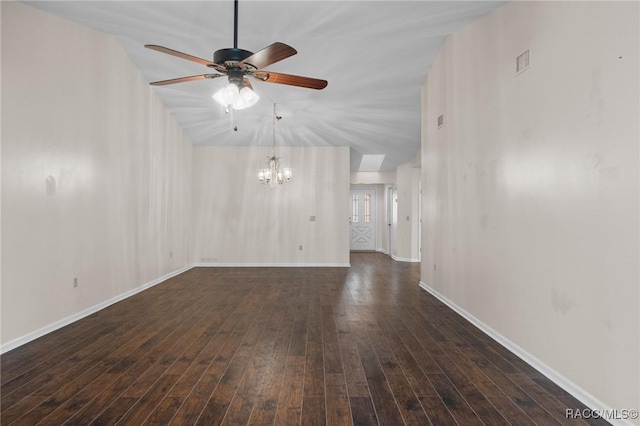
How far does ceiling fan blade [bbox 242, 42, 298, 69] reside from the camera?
247 cm

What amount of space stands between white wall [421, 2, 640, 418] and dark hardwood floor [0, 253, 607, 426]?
1.00ft

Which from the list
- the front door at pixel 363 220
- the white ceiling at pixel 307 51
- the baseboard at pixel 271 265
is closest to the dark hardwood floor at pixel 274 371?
the white ceiling at pixel 307 51

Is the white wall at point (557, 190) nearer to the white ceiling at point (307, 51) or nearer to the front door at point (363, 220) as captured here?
the white ceiling at point (307, 51)

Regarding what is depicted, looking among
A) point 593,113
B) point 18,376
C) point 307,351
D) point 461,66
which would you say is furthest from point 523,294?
point 18,376

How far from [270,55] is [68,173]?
272 cm

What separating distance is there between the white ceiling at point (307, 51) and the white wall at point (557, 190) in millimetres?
798

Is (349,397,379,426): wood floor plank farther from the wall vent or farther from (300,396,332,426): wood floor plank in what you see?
the wall vent

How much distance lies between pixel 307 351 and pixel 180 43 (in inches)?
157

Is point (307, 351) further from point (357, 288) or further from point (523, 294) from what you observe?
point (357, 288)

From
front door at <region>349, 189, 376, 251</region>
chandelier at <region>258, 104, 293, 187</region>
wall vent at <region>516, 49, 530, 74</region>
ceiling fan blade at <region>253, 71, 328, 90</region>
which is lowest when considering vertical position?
front door at <region>349, 189, 376, 251</region>

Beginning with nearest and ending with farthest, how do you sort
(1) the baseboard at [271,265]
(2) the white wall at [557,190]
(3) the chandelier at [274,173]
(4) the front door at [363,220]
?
(2) the white wall at [557,190], (3) the chandelier at [274,173], (1) the baseboard at [271,265], (4) the front door at [363,220]

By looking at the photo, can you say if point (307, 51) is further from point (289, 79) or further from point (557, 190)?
point (557, 190)

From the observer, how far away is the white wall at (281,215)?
807 cm

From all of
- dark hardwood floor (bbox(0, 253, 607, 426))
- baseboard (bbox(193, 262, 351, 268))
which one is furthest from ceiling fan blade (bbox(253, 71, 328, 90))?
baseboard (bbox(193, 262, 351, 268))
